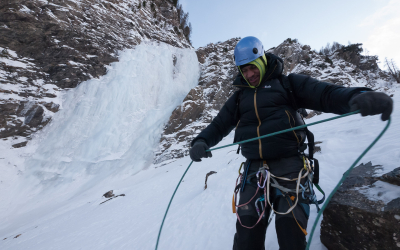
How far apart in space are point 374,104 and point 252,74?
1082 mm

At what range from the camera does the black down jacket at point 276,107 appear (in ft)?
5.63

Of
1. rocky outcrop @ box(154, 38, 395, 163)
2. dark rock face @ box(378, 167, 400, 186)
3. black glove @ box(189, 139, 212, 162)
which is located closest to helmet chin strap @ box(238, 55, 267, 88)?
black glove @ box(189, 139, 212, 162)

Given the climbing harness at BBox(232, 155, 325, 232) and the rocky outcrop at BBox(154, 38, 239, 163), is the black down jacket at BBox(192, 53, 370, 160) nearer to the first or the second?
the climbing harness at BBox(232, 155, 325, 232)

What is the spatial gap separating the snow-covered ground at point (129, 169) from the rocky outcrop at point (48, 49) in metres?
1.35

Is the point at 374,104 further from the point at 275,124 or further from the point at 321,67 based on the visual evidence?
the point at 321,67

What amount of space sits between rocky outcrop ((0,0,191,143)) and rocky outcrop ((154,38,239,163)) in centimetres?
863

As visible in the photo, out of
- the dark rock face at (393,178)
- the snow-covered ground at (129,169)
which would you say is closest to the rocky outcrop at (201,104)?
the snow-covered ground at (129,169)

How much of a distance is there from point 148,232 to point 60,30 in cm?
2076

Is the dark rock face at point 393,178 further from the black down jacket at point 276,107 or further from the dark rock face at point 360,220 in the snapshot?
the black down jacket at point 276,107

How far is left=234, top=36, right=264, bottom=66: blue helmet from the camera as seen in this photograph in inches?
80.3

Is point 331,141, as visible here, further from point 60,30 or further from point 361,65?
point 361,65

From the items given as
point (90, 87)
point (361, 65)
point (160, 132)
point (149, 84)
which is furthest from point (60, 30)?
point (361, 65)

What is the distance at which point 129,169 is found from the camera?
14.5m

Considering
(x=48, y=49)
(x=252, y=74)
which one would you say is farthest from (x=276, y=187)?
(x=48, y=49)
